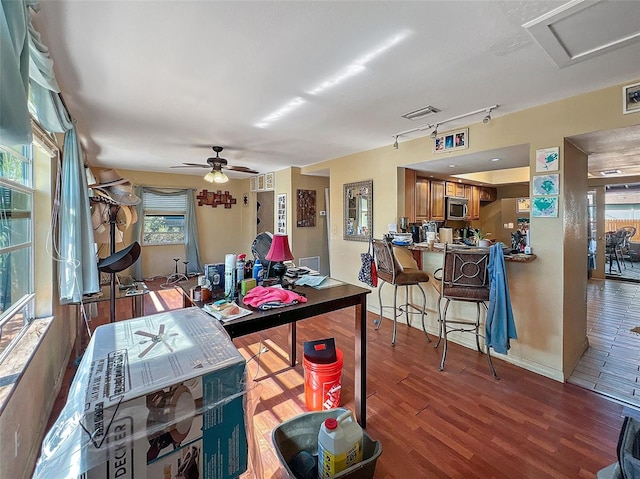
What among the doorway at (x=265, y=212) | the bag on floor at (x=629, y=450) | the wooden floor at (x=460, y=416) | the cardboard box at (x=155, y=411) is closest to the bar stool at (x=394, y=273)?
the wooden floor at (x=460, y=416)

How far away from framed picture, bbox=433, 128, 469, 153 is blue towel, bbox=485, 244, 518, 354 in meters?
1.24

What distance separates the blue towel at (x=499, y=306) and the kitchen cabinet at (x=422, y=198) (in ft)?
5.94

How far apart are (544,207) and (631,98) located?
0.91m

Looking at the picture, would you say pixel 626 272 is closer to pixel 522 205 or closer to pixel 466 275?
pixel 522 205

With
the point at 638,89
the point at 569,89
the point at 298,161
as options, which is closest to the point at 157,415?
the point at 569,89

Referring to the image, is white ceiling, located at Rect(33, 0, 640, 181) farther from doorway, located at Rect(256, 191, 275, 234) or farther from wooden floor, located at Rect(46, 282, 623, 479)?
doorway, located at Rect(256, 191, 275, 234)

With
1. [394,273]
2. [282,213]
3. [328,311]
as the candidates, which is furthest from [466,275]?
[282,213]

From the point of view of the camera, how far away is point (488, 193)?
19.6ft

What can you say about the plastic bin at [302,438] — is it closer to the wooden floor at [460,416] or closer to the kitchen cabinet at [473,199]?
the wooden floor at [460,416]

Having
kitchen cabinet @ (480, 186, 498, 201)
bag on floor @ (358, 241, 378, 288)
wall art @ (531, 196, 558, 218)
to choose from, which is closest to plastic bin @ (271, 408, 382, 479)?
bag on floor @ (358, 241, 378, 288)

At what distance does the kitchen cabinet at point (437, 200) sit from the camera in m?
4.44

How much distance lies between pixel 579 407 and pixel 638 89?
2.35 metres

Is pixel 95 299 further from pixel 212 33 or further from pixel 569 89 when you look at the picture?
pixel 569 89

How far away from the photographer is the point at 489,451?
1681mm
